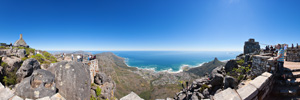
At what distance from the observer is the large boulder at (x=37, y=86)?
7285mm

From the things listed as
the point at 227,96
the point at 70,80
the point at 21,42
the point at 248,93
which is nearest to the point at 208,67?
the point at 248,93

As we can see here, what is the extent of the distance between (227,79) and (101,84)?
19.3m

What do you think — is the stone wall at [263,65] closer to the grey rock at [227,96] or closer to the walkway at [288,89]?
the walkway at [288,89]

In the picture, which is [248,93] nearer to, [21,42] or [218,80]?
[218,80]

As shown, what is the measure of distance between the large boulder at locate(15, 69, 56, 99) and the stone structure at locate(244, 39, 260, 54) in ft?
137

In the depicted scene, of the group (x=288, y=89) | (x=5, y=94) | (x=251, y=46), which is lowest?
(x=288, y=89)

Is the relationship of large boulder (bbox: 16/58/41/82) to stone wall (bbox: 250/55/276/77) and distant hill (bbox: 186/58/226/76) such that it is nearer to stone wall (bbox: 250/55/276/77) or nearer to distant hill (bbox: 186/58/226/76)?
stone wall (bbox: 250/55/276/77)

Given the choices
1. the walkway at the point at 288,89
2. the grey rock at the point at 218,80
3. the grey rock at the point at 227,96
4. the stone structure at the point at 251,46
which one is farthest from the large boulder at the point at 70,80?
the stone structure at the point at 251,46

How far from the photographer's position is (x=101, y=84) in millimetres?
18031

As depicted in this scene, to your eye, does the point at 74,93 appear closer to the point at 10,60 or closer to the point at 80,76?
the point at 80,76

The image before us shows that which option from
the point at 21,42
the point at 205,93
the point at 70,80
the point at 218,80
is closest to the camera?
the point at 70,80

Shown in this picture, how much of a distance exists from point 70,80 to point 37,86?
6.89 ft

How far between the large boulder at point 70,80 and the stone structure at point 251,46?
3972cm

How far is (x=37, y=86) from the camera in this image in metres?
7.67
